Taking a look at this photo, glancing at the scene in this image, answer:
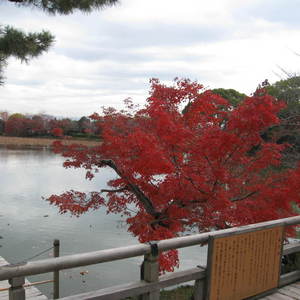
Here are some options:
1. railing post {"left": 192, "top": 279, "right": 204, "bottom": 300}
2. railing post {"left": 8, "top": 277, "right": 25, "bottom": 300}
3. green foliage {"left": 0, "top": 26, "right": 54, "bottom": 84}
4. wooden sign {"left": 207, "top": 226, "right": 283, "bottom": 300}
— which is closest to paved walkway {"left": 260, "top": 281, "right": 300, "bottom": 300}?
wooden sign {"left": 207, "top": 226, "right": 283, "bottom": 300}

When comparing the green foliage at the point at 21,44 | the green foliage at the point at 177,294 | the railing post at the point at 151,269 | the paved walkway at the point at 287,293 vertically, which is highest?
the green foliage at the point at 21,44

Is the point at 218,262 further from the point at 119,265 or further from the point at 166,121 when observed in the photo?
the point at 119,265

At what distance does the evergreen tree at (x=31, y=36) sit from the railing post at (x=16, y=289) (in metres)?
5.87

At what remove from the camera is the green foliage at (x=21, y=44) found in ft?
22.5

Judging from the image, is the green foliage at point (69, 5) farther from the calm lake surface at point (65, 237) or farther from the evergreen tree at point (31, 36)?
the calm lake surface at point (65, 237)

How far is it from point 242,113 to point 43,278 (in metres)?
8.79

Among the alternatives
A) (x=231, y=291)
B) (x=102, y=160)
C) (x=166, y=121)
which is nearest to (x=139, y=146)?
(x=166, y=121)

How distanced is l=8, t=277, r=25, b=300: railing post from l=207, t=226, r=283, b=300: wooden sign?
72.1 inches

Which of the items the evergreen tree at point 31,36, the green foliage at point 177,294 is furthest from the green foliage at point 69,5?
the green foliage at point 177,294

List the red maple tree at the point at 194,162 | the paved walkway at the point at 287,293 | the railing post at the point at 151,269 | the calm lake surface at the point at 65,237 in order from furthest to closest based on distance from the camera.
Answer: the calm lake surface at the point at 65,237 → the red maple tree at the point at 194,162 → the paved walkway at the point at 287,293 → the railing post at the point at 151,269

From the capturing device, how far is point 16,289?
7.44 ft

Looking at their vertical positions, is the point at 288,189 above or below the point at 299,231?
above

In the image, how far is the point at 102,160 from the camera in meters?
6.85

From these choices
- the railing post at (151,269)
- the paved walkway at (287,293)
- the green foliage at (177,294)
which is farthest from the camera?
the green foliage at (177,294)
